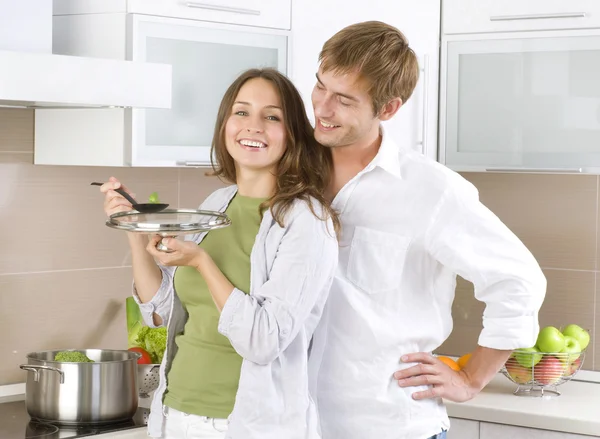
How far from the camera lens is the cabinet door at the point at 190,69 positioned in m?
2.33

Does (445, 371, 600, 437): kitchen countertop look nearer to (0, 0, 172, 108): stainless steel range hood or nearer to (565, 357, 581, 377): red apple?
(565, 357, 581, 377): red apple

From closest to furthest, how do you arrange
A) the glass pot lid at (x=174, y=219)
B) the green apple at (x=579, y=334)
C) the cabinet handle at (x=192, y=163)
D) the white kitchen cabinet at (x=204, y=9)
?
the glass pot lid at (x=174, y=219) < the white kitchen cabinet at (x=204, y=9) < the cabinet handle at (x=192, y=163) < the green apple at (x=579, y=334)

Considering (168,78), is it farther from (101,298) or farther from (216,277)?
(101,298)

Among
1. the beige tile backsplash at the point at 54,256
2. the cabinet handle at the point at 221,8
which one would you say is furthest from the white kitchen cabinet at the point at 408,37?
the beige tile backsplash at the point at 54,256

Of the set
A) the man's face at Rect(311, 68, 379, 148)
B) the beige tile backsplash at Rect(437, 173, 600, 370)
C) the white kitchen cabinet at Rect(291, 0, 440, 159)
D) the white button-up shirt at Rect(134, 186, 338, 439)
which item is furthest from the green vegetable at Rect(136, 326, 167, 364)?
the beige tile backsplash at Rect(437, 173, 600, 370)

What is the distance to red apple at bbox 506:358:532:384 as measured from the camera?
2.71 meters

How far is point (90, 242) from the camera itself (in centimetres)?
274

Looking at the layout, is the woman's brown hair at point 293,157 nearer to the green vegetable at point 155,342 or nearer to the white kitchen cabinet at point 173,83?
the white kitchen cabinet at point 173,83

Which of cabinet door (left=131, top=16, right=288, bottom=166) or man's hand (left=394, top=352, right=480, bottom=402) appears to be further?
cabinet door (left=131, top=16, right=288, bottom=166)

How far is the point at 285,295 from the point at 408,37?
54.9 inches

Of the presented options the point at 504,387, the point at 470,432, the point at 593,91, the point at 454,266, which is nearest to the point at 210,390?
the point at 454,266

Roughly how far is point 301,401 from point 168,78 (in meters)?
0.84

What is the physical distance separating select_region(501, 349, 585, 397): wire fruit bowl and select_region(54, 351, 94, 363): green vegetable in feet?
3.85

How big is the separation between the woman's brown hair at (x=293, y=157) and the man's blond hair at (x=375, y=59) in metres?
0.09
